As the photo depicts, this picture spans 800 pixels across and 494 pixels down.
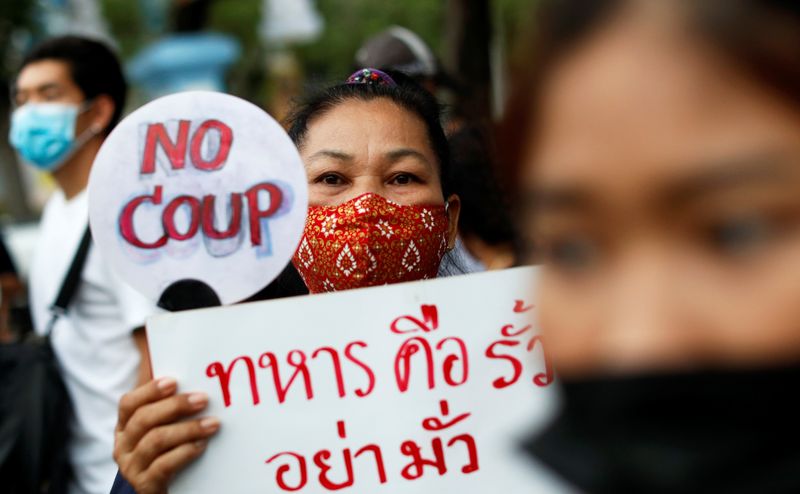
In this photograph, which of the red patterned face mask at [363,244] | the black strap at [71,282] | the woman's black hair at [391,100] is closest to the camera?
the red patterned face mask at [363,244]

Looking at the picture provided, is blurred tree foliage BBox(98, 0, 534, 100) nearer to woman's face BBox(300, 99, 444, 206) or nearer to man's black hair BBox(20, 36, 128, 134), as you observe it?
→ man's black hair BBox(20, 36, 128, 134)

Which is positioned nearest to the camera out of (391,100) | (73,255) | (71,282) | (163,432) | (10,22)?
(163,432)

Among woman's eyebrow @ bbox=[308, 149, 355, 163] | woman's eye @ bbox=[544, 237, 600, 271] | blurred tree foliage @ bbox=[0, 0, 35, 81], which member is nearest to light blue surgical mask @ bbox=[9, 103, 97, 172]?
woman's eyebrow @ bbox=[308, 149, 355, 163]

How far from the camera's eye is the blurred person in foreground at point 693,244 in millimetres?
763

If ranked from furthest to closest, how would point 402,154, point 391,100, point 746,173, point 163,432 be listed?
1. point 391,100
2. point 402,154
3. point 163,432
4. point 746,173

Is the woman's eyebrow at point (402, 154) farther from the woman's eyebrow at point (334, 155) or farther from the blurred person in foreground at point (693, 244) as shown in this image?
the blurred person in foreground at point (693, 244)

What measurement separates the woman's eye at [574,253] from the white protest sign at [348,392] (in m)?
0.84

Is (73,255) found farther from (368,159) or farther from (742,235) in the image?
(742,235)

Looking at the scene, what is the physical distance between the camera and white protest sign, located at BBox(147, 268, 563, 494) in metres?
1.71

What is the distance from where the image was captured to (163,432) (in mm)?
1682

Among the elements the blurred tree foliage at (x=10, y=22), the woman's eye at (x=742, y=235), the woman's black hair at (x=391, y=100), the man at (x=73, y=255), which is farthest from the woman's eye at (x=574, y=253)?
the blurred tree foliage at (x=10, y=22)

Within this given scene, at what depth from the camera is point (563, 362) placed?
2.81 ft

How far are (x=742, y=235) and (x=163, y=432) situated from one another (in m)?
1.17

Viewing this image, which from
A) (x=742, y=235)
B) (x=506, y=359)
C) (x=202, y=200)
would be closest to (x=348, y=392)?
(x=506, y=359)
